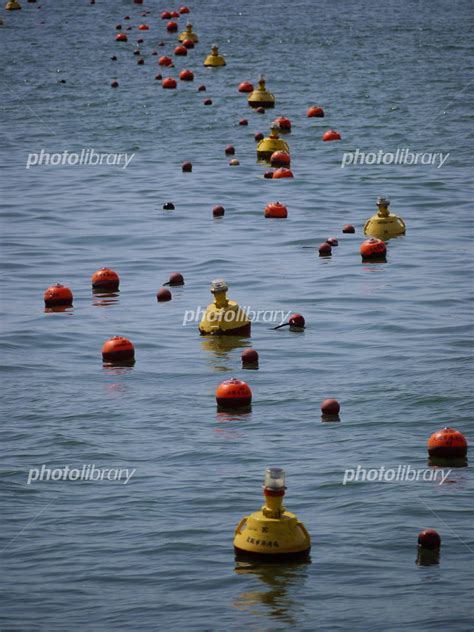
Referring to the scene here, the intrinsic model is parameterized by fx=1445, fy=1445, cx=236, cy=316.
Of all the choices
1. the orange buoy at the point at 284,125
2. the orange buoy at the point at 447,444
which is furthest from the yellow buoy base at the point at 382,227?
the orange buoy at the point at 284,125

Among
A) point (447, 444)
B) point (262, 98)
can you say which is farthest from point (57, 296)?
point (262, 98)

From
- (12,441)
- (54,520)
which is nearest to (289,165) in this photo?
(12,441)

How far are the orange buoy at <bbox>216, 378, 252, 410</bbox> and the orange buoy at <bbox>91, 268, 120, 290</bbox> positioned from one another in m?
8.53

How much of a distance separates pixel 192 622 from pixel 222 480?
167 inches

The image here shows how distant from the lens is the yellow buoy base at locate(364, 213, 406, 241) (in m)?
33.9

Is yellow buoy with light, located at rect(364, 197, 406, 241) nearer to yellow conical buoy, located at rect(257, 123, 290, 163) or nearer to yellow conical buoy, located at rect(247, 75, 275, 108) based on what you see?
yellow conical buoy, located at rect(257, 123, 290, 163)

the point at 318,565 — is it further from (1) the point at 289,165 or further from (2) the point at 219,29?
(2) the point at 219,29

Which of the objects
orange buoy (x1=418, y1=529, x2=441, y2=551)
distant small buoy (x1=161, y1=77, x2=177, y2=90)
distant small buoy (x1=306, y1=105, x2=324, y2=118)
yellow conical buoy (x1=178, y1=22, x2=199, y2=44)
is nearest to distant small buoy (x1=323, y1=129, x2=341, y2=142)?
distant small buoy (x1=306, y1=105, x2=324, y2=118)

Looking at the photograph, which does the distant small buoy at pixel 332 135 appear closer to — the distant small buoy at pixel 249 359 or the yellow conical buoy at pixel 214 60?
the yellow conical buoy at pixel 214 60


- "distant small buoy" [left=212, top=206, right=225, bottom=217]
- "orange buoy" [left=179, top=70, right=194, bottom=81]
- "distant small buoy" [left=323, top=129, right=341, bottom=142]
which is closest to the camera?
"distant small buoy" [left=212, top=206, right=225, bottom=217]

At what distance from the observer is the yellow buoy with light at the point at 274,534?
15.8 m

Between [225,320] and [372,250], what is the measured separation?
23.9 feet

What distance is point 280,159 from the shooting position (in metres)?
43.6

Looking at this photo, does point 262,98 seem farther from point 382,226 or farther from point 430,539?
point 430,539
